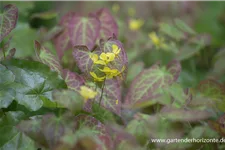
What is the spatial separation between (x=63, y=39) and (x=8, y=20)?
1.06 ft

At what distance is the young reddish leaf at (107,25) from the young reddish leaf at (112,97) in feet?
0.98

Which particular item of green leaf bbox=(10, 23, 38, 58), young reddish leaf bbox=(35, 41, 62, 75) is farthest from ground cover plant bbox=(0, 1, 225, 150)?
green leaf bbox=(10, 23, 38, 58)

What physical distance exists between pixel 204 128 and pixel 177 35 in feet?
2.42

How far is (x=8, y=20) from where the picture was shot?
0.93 m

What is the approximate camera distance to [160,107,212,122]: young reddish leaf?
779 mm

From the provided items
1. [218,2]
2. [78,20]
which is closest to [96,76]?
[78,20]

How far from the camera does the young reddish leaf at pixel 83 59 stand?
86 centimetres

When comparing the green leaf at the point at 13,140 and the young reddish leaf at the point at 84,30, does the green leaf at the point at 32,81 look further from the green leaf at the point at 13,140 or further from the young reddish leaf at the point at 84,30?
the young reddish leaf at the point at 84,30

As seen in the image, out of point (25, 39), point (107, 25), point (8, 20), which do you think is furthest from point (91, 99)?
point (25, 39)

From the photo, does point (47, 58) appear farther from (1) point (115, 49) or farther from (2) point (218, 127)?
(2) point (218, 127)

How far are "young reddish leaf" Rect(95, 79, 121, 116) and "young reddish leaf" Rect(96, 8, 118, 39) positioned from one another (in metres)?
0.30

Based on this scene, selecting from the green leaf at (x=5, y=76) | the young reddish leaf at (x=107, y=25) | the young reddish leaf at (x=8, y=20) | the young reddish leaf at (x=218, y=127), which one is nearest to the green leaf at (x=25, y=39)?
the young reddish leaf at (x=107, y=25)

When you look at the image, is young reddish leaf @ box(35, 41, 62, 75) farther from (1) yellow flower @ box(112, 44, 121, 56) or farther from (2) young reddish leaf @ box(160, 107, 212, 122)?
(2) young reddish leaf @ box(160, 107, 212, 122)

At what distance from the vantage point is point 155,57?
1776 millimetres
